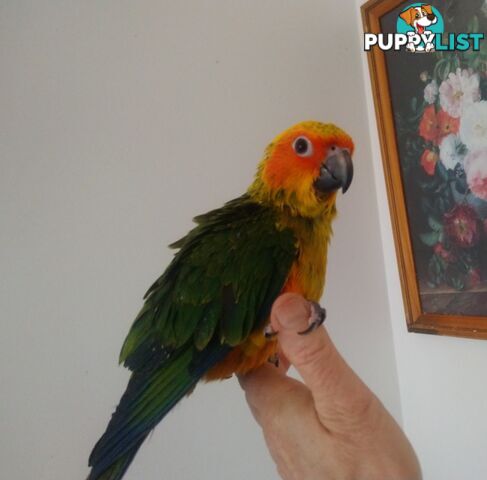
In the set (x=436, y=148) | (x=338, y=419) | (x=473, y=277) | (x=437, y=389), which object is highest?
(x=436, y=148)

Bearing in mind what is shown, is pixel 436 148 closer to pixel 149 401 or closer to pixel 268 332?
pixel 268 332

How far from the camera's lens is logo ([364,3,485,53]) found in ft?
3.61

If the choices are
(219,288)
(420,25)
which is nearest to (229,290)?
(219,288)

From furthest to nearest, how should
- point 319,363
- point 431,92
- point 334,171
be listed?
point 431,92 < point 334,171 < point 319,363

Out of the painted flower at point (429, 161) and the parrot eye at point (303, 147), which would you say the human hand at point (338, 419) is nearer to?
the parrot eye at point (303, 147)

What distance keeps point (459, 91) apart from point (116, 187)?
93cm

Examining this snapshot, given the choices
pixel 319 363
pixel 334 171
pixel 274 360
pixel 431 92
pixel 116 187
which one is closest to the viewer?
pixel 319 363

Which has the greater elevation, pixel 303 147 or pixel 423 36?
pixel 423 36

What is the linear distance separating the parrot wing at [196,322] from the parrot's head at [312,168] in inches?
3.1

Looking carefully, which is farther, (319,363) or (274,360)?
(274,360)

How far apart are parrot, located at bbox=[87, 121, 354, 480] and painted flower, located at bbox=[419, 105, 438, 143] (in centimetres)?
59

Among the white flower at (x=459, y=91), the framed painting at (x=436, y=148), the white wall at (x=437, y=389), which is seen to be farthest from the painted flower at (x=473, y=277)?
the white flower at (x=459, y=91)

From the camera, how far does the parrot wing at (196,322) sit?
62 cm

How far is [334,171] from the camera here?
27.9 inches
